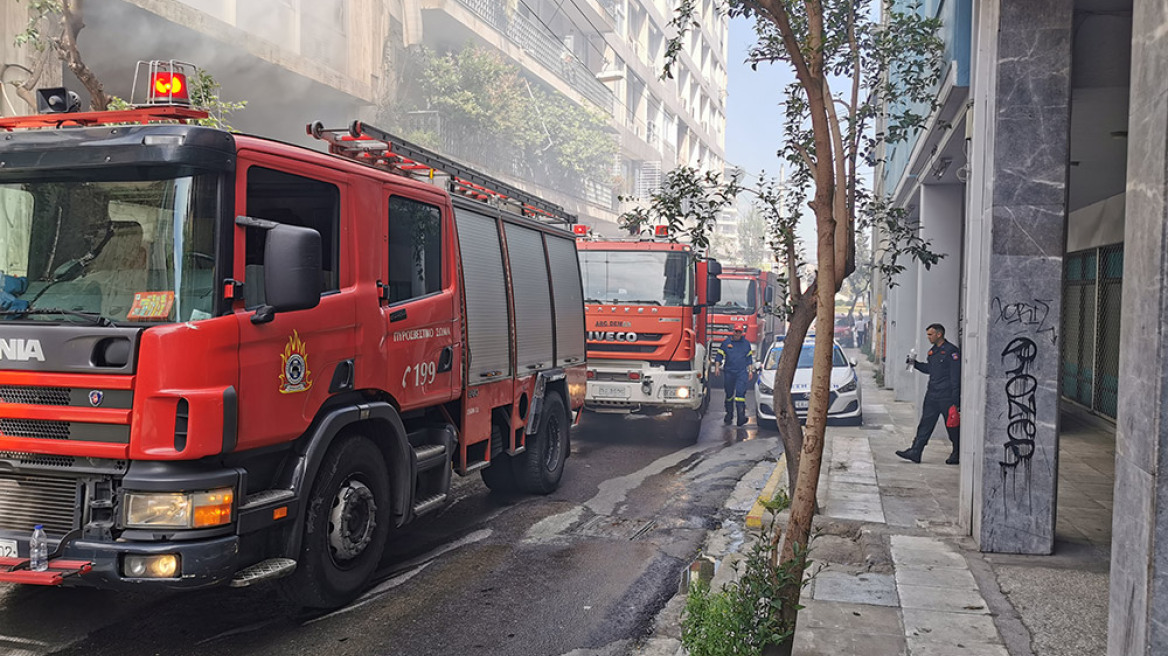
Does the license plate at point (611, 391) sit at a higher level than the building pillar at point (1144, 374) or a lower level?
lower

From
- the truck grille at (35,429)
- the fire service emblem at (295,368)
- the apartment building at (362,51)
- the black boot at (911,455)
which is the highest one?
the apartment building at (362,51)

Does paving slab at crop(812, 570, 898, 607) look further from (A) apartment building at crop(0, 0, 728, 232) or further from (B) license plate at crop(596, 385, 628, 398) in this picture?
(B) license plate at crop(596, 385, 628, 398)

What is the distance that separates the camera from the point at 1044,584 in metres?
5.87

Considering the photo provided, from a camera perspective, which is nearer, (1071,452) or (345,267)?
(345,267)

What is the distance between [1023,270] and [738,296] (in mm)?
15795

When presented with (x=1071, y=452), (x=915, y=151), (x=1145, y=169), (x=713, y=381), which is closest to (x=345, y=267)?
(x=1145, y=169)

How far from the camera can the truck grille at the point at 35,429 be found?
4340 millimetres

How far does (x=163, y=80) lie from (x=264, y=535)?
261 cm

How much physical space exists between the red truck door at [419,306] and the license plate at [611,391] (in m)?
5.53

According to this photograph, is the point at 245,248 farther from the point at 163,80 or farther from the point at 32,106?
the point at 32,106

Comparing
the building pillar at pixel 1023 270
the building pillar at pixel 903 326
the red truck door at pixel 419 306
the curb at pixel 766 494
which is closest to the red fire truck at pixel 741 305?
the building pillar at pixel 903 326

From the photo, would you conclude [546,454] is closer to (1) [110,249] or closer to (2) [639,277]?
(2) [639,277]

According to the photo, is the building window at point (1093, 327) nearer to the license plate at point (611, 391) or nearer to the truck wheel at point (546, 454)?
the license plate at point (611, 391)

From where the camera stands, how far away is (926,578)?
6.00 metres
